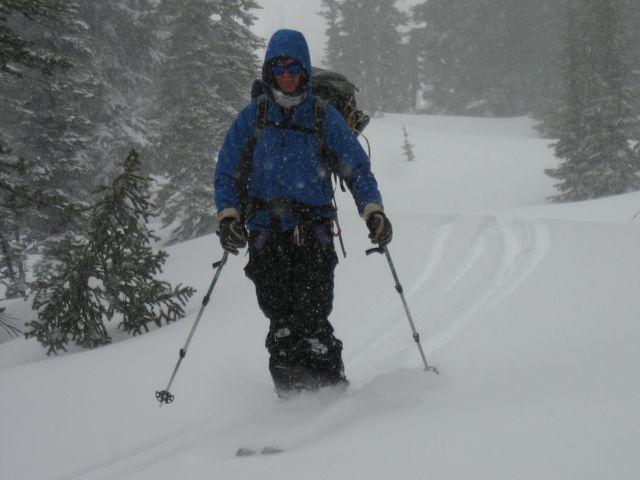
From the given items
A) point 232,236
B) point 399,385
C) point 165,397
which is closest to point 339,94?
point 232,236

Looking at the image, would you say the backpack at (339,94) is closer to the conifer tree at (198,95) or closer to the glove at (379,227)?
the glove at (379,227)

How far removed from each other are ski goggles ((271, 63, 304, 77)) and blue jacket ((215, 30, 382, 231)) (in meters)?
0.06

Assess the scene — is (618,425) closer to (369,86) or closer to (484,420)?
(484,420)

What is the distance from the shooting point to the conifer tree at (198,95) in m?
17.2

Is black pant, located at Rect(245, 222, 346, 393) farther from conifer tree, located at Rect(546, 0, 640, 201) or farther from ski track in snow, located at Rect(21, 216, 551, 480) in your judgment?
conifer tree, located at Rect(546, 0, 640, 201)

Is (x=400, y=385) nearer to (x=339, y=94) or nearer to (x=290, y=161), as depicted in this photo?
(x=290, y=161)

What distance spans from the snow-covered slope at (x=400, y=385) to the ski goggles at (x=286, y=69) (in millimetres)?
2450

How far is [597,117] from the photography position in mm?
20797

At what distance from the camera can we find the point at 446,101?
46188 mm

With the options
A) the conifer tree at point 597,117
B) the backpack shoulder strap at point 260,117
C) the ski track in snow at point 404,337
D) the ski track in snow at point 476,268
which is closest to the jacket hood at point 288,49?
the backpack shoulder strap at point 260,117

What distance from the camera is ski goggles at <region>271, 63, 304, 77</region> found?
3.49 m

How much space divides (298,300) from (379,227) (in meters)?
0.85

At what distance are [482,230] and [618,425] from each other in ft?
25.1

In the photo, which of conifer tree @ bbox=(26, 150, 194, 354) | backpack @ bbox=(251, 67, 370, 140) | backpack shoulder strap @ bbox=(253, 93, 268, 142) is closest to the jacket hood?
backpack shoulder strap @ bbox=(253, 93, 268, 142)
